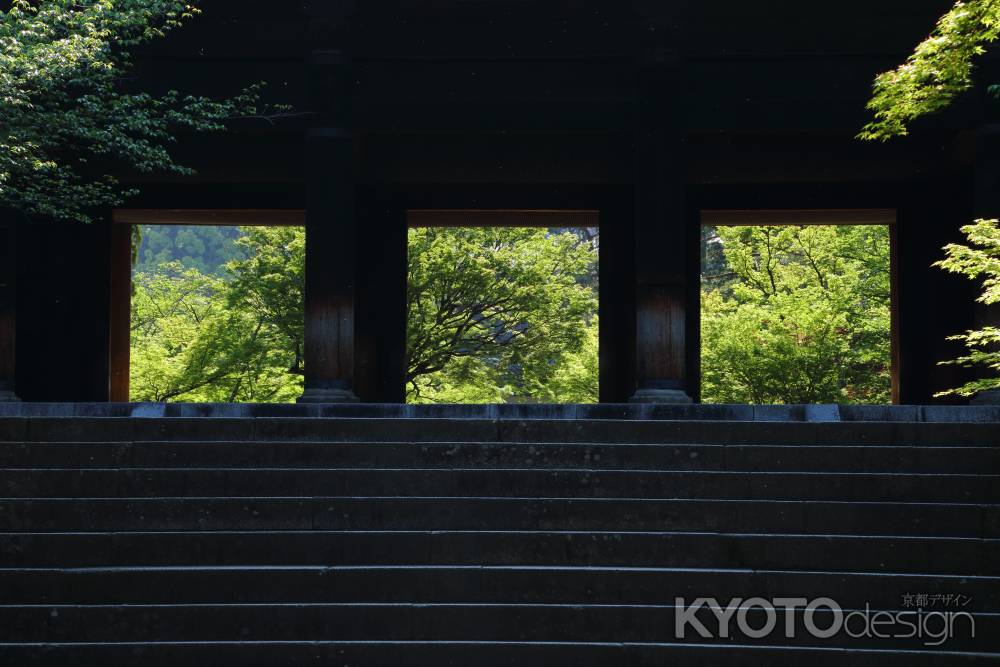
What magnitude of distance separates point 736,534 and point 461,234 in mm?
17017

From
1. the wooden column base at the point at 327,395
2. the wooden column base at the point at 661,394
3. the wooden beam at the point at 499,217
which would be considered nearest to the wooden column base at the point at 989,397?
the wooden column base at the point at 661,394

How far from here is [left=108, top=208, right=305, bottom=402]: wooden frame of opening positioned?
16.3m

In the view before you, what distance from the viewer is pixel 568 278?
992 inches

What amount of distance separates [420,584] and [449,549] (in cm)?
37

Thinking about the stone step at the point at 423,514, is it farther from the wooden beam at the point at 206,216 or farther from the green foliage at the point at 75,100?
the wooden beam at the point at 206,216

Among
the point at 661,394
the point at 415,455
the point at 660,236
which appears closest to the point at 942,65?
the point at 660,236

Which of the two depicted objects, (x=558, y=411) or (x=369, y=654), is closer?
Result: (x=369, y=654)

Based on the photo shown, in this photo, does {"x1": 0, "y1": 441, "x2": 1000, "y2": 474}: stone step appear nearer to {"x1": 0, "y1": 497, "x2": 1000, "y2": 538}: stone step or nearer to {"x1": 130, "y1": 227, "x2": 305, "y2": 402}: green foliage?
{"x1": 0, "y1": 497, "x2": 1000, "y2": 538}: stone step

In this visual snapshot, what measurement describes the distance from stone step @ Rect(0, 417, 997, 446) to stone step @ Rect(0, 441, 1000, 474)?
0.65ft

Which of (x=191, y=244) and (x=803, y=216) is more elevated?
(x=191, y=244)

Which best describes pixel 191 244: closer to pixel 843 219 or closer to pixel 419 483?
pixel 843 219

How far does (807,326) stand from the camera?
22516 millimetres

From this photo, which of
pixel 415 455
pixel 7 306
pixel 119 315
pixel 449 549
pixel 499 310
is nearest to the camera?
pixel 449 549

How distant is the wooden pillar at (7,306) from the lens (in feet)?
44.8
